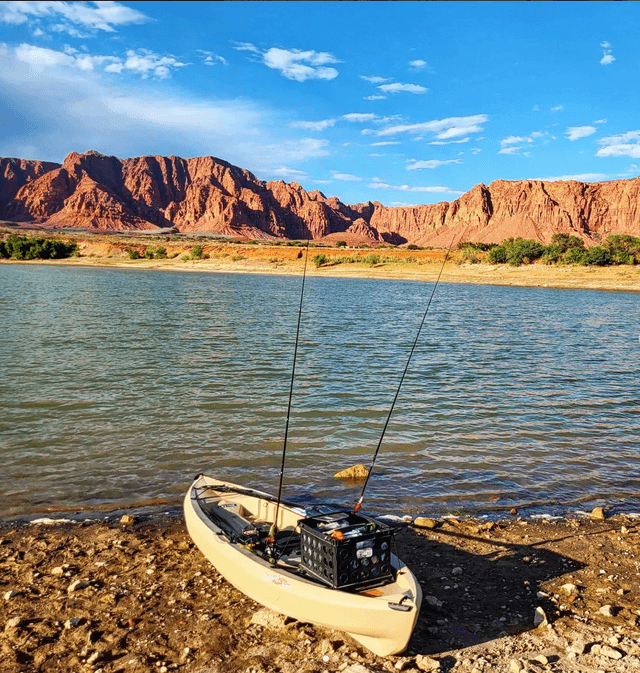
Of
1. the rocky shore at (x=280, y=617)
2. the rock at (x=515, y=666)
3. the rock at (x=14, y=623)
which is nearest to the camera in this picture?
the rock at (x=515, y=666)

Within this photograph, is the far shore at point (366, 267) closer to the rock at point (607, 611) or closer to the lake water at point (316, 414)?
the lake water at point (316, 414)

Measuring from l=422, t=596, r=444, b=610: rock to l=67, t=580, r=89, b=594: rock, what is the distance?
3769mm

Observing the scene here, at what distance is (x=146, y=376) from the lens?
1820cm

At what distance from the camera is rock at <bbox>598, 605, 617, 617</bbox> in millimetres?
6155

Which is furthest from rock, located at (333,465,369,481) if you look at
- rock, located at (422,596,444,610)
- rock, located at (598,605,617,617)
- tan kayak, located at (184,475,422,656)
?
rock, located at (598,605,617,617)

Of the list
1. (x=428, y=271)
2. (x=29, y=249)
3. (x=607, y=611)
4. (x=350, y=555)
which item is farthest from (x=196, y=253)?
(x=607, y=611)

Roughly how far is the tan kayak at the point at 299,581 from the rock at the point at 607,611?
2.22m

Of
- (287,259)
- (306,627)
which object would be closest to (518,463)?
(306,627)

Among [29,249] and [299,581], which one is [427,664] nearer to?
[299,581]

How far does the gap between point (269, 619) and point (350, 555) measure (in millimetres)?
1241

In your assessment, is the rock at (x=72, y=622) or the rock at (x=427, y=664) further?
the rock at (x=72, y=622)

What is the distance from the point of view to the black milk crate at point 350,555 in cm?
547

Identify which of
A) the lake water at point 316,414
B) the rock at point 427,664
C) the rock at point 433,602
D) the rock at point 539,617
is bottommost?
the lake water at point 316,414

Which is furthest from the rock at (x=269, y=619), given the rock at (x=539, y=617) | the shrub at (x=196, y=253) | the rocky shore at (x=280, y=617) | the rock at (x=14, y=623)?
the shrub at (x=196, y=253)
